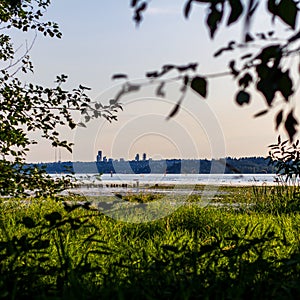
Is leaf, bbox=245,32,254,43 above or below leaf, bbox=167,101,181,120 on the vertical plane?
above

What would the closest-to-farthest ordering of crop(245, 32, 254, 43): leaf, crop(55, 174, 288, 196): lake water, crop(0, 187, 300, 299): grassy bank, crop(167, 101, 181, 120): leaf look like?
crop(167, 101, 181, 120): leaf
crop(245, 32, 254, 43): leaf
crop(0, 187, 300, 299): grassy bank
crop(55, 174, 288, 196): lake water

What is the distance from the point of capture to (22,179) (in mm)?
4102

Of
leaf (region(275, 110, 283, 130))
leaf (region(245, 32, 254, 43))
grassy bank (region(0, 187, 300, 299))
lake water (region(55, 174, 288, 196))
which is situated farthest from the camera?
lake water (region(55, 174, 288, 196))

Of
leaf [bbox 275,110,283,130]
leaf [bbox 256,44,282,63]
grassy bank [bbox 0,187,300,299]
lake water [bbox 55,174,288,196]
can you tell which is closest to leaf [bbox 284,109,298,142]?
leaf [bbox 275,110,283,130]

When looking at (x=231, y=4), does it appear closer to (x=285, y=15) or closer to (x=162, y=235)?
(x=285, y=15)

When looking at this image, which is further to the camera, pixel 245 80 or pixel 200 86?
pixel 245 80

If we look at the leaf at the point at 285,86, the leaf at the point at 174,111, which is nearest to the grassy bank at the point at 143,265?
the leaf at the point at 174,111

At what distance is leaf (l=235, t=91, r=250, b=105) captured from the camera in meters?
1.37

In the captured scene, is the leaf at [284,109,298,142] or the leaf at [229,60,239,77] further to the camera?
the leaf at [229,60,239,77]

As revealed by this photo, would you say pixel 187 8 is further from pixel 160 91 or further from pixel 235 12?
pixel 160 91

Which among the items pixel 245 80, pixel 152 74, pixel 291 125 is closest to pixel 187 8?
pixel 152 74

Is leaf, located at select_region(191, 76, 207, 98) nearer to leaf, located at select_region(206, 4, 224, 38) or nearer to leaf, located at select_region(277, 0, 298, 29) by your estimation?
leaf, located at select_region(206, 4, 224, 38)

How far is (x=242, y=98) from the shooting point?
137cm

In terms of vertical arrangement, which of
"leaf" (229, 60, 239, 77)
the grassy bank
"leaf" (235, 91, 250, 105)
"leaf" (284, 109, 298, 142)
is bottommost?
the grassy bank
